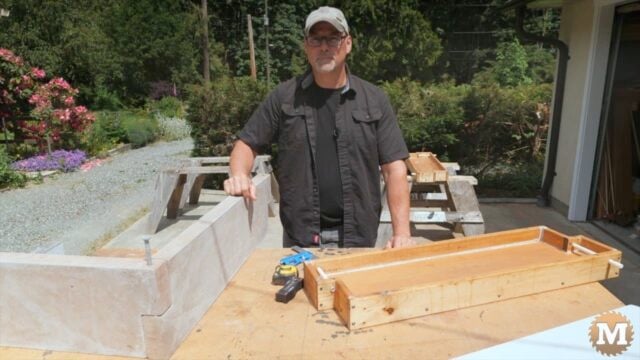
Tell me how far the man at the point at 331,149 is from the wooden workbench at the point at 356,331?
1.93ft

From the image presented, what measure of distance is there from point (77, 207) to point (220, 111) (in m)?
2.72

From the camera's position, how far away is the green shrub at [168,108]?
17.9 m

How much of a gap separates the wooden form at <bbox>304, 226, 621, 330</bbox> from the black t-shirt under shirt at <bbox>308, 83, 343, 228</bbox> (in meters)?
0.47

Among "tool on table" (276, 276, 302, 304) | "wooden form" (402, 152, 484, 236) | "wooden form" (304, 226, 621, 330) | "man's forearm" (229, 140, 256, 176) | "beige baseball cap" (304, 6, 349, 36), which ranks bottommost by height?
"wooden form" (402, 152, 484, 236)

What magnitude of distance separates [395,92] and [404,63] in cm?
1202

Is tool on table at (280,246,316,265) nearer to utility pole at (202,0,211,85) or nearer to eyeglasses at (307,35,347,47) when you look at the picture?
eyeglasses at (307,35,347,47)

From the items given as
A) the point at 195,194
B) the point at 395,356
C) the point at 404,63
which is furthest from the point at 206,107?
the point at 404,63

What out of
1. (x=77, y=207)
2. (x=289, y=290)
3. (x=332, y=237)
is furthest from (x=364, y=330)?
(x=77, y=207)

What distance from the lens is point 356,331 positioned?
1.53m

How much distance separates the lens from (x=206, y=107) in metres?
7.11

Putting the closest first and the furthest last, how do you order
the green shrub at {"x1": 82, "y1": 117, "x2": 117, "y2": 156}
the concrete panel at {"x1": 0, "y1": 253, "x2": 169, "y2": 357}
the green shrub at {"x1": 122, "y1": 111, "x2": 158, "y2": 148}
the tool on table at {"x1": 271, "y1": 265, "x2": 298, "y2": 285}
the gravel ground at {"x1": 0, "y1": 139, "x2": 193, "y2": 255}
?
the concrete panel at {"x1": 0, "y1": 253, "x2": 169, "y2": 357} < the tool on table at {"x1": 271, "y1": 265, "x2": 298, "y2": 285} < the gravel ground at {"x1": 0, "y1": 139, "x2": 193, "y2": 255} < the green shrub at {"x1": 82, "y1": 117, "x2": 117, "y2": 156} < the green shrub at {"x1": 122, "y1": 111, "x2": 158, "y2": 148}

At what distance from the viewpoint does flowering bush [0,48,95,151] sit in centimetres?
1016

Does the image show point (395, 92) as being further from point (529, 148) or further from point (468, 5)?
point (468, 5)

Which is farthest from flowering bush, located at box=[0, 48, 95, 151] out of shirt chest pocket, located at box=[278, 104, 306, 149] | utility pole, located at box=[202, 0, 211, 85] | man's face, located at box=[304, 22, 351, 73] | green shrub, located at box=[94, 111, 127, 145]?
utility pole, located at box=[202, 0, 211, 85]
